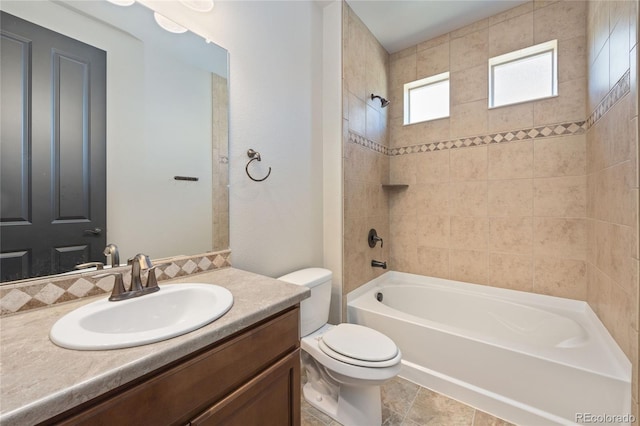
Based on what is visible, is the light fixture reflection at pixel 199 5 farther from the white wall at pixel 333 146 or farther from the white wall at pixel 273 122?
the white wall at pixel 333 146

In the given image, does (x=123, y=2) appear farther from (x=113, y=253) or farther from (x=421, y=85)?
(x=421, y=85)

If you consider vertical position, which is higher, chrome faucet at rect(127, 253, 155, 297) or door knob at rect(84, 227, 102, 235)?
door knob at rect(84, 227, 102, 235)

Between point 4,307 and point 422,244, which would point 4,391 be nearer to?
point 4,307

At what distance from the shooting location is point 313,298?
1570mm

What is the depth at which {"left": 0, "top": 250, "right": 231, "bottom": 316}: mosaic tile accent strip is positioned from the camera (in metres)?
0.75

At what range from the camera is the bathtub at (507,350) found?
122 centimetres

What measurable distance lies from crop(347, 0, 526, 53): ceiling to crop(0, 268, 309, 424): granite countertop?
2303 millimetres

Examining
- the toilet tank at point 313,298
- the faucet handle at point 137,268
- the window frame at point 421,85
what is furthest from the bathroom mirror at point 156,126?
the window frame at point 421,85

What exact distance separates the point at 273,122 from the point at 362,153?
0.88 m

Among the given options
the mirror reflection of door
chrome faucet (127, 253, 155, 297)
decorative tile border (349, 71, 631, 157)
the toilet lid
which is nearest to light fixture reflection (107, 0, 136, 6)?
the mirror reflection of door

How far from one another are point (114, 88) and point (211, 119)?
1.28 ft

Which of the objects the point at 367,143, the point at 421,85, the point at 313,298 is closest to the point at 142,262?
the point at 313,298

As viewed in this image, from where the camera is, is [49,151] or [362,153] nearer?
[49,151]

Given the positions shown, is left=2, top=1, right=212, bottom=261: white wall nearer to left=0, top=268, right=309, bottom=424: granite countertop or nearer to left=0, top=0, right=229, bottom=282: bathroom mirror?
left=0, top=0, right=229, bottom=282: bathroom mirror
